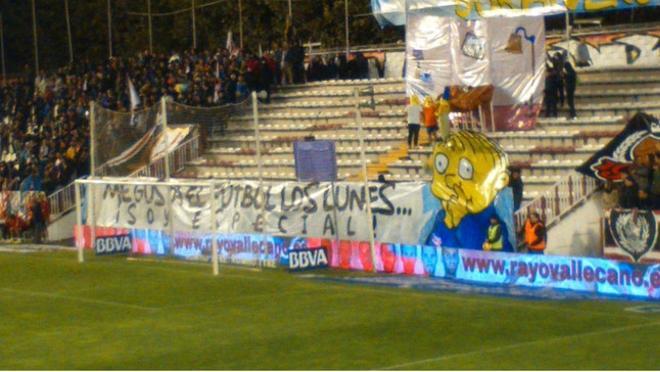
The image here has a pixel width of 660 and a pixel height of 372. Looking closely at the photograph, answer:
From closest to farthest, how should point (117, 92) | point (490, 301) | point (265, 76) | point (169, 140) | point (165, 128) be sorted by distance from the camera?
point (490, 301), point (165, 128), point (169, 140), point (265, 76), point (117, 92)

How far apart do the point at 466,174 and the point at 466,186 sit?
225 mm

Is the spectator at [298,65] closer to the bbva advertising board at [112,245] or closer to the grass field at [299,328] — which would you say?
the bbva advertising board at [112,245]

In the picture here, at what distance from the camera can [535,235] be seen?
22172 mm

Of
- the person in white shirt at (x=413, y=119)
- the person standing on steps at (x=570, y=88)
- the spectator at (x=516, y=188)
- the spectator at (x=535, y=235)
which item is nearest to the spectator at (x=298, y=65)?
the person in white shirt at (x=413, y=119)

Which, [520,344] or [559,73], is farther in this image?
[559,73]

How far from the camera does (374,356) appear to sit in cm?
1513

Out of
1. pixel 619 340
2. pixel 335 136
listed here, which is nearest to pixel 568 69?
pixel 335 136

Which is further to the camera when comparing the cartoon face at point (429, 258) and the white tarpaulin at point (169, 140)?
the white tarpaulin at point (169, 140)

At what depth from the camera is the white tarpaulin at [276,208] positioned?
82.5 ft

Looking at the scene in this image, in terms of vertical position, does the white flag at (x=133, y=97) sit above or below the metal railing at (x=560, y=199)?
above

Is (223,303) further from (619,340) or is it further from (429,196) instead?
(619,340)

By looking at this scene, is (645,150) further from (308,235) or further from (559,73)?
(559,73)

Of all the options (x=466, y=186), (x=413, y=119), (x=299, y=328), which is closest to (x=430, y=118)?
(x=413, y=119)

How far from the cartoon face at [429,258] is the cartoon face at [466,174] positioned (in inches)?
21.3
